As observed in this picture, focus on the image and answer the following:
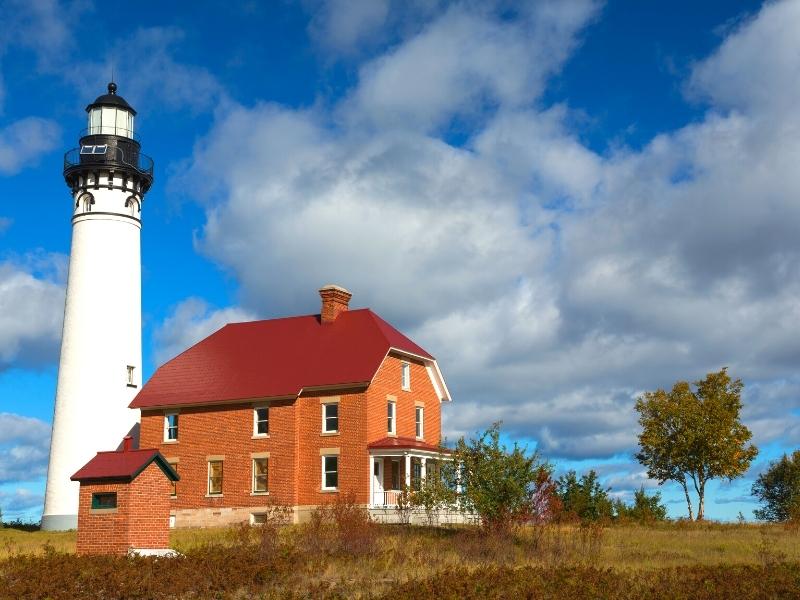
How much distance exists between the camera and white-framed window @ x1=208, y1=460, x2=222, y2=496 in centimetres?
4201

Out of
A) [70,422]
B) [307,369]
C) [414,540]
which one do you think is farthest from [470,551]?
[70,422]

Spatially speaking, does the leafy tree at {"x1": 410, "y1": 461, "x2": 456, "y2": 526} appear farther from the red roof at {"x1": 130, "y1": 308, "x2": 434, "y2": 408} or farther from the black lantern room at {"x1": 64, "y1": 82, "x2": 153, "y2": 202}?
the black lantern room at {"x1": 64, "y1": 82, "x2": 153, "y2": 202}

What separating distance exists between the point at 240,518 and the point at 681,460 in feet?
69.5

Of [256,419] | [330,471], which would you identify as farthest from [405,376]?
[256,419]

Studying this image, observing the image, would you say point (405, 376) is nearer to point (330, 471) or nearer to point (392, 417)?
point (392, 417)

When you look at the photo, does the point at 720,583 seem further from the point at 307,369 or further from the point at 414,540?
the point at 307,369

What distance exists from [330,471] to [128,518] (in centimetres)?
1699

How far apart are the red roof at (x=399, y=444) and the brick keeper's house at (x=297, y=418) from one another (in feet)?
0.20

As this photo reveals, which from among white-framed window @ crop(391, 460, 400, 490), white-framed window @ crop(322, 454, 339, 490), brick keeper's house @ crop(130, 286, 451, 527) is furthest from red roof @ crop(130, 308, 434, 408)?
white-framed window @ crop(391, 460, 400, 490)

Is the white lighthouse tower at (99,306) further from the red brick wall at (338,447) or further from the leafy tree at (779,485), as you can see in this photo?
the leafy tree at (779,485)

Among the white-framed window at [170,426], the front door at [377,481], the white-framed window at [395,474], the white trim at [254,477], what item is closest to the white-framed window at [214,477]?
the white trim at [254,477]

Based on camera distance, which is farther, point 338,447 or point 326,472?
point 326,472

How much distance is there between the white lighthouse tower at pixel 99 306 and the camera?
42.3 meters

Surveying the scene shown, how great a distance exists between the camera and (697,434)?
46.3 m
